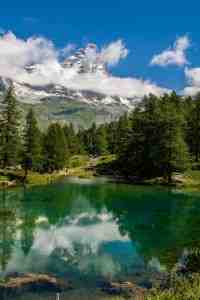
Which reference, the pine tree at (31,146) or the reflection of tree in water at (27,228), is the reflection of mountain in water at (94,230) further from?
the pine tree at (31,146)

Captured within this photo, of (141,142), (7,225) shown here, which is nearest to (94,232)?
(7,225)

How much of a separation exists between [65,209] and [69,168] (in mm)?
70710

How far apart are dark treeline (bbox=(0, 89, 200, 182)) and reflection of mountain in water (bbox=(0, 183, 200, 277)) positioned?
Answer: 67.0 ft

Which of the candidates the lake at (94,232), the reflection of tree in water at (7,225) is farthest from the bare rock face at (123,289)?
the reflection of tree in water at (7,225)

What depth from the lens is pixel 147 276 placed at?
29812mm

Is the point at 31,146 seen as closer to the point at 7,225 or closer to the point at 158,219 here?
the point at 158,219

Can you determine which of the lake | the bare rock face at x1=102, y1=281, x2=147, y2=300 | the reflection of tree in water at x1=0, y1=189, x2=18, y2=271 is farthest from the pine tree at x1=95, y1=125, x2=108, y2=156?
the bare rock face at x1=102, y1=281, x2=147, y2=300

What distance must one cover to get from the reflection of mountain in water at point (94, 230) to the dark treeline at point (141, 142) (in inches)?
804

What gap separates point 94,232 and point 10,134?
5591 cm

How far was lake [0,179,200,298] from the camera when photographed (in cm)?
3255

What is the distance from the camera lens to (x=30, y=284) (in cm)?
2753

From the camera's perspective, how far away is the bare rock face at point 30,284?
26266mm

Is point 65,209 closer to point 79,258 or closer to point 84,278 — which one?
point 79,258

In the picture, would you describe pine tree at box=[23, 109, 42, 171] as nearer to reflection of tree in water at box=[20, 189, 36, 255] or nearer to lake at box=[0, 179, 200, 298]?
lake at box=[0, 179, 200, 298]
